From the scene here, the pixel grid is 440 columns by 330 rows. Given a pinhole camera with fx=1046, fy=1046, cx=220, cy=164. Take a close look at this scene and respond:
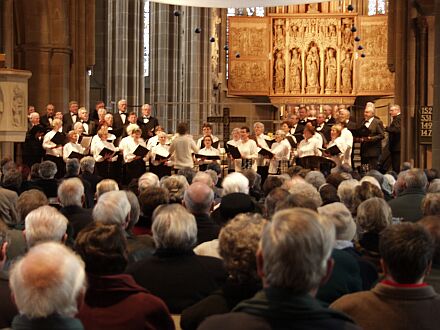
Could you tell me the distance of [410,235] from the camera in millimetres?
4043

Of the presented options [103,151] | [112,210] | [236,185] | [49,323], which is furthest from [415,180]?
[103,151]

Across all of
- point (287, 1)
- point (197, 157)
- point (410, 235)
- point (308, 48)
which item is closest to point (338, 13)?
point (308, 48)

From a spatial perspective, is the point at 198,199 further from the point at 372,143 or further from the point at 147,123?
the point at 147,123

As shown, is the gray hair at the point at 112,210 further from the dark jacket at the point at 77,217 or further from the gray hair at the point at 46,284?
the gray hair at the point at 46,284

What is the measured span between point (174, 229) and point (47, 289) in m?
1.94

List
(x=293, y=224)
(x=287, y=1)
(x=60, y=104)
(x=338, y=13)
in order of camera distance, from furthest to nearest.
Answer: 1. (x=338, y=13)
2. (x=287, y=1)
3. (x=60, y=104)
4. (x=293, y=224)

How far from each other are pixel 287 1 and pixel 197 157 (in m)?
7.00

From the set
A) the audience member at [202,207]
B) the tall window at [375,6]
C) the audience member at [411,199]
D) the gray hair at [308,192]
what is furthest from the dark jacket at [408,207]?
the tall window at [375,6]

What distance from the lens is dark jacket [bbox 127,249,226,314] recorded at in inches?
205

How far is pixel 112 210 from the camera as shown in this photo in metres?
6.16

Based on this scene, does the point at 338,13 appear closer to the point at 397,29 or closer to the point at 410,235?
the point at 397,29

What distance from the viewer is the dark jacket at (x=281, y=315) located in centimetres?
320

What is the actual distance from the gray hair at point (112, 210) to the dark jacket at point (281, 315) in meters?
2.90

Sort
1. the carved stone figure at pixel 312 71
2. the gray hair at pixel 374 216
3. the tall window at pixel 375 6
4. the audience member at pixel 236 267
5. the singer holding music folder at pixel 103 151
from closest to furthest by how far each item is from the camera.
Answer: the audience member at pixel 236 267
the gray hair at pixel 374 216
the singer holding music folder at pixel 103 151
the carved stone figure at pixel 312 71
the tall window at pixel 375 6
